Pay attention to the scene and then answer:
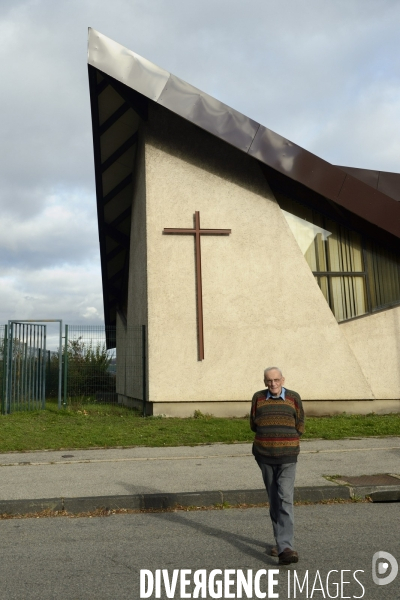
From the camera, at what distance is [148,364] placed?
14.7 metres

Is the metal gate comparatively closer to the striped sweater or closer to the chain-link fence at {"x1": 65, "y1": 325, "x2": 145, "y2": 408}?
the chain-link fence at {"x1": 65, "y1": 325, "x2": 145, "y2": 408}

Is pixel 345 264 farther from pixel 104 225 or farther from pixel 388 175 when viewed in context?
pixel 104 225

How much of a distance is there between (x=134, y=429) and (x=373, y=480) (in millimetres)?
6319

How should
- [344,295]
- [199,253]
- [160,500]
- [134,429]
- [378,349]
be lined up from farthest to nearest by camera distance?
1. [344,295]
2. [378,349]
3. [199,253]
4. [134,429]
5. [160,500]

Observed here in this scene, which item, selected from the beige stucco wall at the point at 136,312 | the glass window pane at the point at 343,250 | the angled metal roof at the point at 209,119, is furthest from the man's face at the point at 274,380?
the glass window pane at the point at 343,250

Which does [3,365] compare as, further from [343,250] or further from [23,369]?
[343,250]

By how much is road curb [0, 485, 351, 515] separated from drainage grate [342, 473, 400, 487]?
347 mm

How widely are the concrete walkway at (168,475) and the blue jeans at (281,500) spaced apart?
2013mm

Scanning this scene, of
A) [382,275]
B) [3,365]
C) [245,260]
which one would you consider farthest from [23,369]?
[382,275]

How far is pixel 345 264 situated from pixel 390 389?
11.5 ft

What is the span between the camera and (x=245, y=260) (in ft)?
50.2

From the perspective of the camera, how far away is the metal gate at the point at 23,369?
15352mm

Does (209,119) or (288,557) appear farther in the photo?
(209,119)

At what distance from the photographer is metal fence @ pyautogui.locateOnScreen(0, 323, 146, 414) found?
50.8 feet
